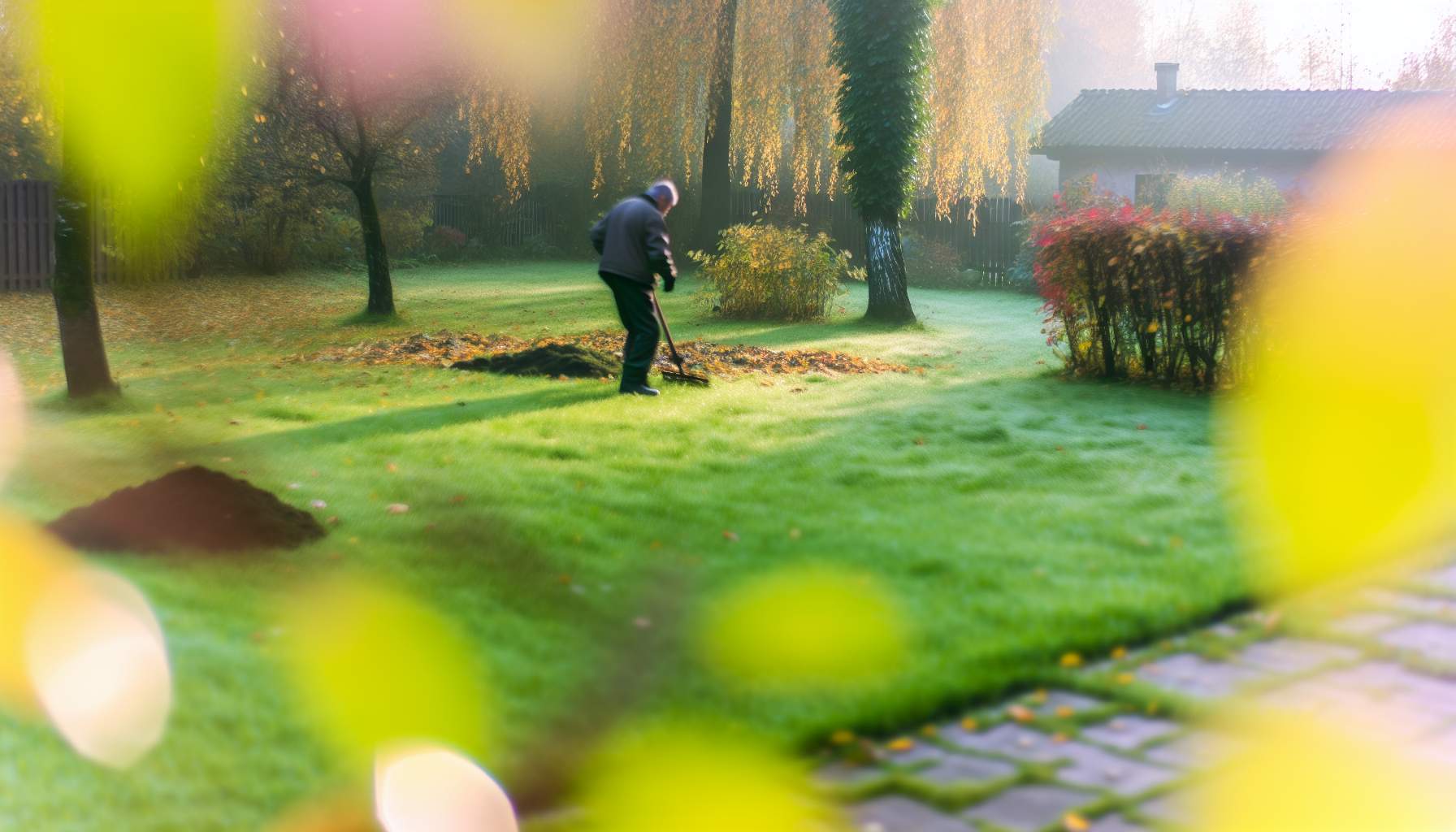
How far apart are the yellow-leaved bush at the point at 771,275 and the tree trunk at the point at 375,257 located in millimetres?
A: 4705

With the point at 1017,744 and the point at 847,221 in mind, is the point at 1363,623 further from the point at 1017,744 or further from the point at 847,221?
the point at 847,221

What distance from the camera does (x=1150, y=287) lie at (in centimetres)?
1257

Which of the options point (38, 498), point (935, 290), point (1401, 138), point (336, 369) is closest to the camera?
point (38, 498)

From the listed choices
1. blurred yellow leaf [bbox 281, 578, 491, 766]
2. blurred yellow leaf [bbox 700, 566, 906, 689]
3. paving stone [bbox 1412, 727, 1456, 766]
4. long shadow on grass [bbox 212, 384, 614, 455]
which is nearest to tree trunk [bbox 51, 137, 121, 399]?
long shadow on grass [bbox 212, 384, 614, 455]

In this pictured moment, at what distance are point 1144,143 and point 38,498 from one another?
34.7m

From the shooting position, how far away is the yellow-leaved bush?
64.4ft

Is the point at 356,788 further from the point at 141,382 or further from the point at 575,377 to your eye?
the point at 141,382

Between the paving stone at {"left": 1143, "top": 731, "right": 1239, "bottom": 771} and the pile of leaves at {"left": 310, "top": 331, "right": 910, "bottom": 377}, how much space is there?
908 cm

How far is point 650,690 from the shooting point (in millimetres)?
4523

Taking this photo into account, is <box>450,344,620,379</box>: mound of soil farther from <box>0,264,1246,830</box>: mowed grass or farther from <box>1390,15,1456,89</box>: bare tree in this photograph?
<box>1390,15,1456,89</box>: bare tree

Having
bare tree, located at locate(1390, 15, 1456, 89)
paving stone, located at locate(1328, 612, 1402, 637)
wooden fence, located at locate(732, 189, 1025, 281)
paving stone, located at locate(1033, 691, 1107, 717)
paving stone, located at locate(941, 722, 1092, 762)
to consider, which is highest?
bare tree, located at locate(1390, 15, 1456, 89)

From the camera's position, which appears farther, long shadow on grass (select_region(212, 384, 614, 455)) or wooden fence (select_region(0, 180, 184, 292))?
wooden fence (select_region(0, 180, 184, 292))

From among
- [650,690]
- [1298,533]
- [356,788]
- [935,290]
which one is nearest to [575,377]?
[1298,533]

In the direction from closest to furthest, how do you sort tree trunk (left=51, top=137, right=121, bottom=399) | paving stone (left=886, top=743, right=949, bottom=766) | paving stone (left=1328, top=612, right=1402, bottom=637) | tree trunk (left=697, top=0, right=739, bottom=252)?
1. paving stone (left=886, top=743, right=949, bottom=766)
2. paving stone (left=1328, top=612, right=1402, bottom=637)
3. tree trunk (left=51, top=137, right=121, bottom=399)
4. tree trunk (left=697, top=0, right=739, bottom=252)
